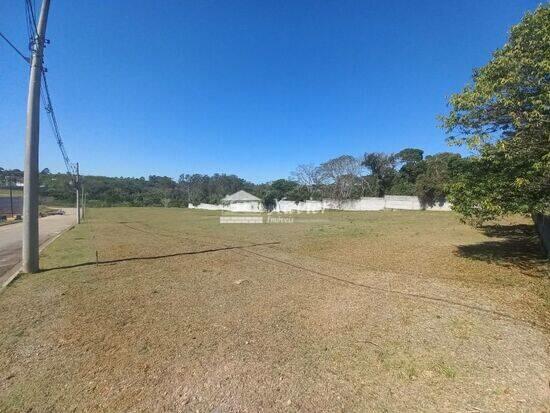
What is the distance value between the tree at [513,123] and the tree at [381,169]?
48149 mm

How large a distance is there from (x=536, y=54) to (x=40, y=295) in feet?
34.3

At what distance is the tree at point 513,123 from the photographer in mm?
5727

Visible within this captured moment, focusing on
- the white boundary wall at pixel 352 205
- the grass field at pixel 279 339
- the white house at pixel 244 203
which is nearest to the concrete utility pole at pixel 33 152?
the grass field at pixel 279 339

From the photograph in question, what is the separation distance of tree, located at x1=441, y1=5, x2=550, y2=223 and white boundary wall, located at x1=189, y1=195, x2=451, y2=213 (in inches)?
1423

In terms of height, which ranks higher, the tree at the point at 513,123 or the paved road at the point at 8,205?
the tree at the point at 513,123

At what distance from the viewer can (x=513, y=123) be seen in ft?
21.0

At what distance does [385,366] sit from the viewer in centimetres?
316

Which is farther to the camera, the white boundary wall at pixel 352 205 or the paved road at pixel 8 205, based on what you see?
the white boundary wall at pixel 352 205

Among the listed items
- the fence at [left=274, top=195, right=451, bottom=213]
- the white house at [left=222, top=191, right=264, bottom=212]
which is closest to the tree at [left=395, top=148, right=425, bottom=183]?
the fence at [left=274, top=195, right=451, bottom=213]

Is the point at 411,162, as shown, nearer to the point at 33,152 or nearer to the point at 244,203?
the point at 244,203

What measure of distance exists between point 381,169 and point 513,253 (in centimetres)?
4745

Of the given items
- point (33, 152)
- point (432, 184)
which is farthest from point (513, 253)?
point (432, 184)

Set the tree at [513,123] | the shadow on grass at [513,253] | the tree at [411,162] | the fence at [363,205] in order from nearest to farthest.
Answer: the tree at [513,123] → the shadow on grass at [513,253] → the fence at [363,205] → the tree at [411,162]

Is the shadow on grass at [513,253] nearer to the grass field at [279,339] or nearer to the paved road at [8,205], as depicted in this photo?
the grass field at [279,339]
